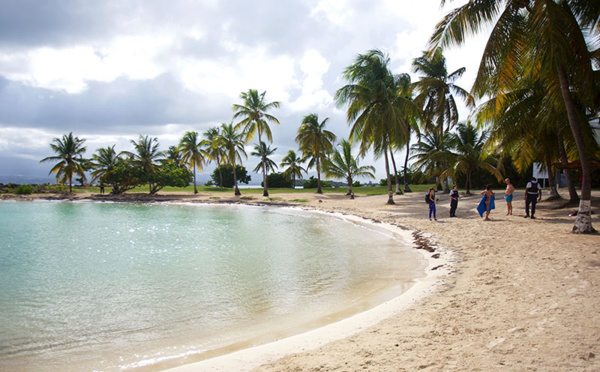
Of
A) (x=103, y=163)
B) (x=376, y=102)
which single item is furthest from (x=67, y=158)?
(x=376, y=102)

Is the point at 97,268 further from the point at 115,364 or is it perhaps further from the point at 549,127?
the point at 549,127

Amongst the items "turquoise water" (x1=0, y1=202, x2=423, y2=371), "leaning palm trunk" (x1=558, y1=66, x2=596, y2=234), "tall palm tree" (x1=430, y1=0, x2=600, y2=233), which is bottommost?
"turquoise water" (x1=0, y1=202, x2=423, y2=371)

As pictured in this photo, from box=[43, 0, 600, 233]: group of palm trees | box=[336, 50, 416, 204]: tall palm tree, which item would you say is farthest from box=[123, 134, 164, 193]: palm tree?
box=[336, 50, 416, 204]: tall palm tree

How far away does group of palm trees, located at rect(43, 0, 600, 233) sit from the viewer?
31.7 feet

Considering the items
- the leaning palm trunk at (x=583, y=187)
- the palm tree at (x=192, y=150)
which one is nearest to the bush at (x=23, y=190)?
the palm tree at (x=192, y=150)

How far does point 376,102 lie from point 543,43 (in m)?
14.5

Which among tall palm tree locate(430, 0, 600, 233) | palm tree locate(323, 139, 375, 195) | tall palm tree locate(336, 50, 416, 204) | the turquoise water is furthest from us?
palm tree locate(323, 139, 375, 195)

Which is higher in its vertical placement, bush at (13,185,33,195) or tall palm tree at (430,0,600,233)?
tall palm tree at (430,0,600,233)

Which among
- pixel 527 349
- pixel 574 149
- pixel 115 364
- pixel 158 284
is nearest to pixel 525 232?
pixel 574 149

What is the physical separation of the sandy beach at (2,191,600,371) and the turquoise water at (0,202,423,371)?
87 cm

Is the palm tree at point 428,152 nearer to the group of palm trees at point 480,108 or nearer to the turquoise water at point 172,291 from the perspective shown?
the group of palm trees at point 480,108

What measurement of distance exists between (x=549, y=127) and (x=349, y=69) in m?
13.5

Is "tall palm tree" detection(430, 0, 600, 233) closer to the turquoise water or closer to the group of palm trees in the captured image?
the group of palm trees

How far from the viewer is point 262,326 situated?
5.21 m
